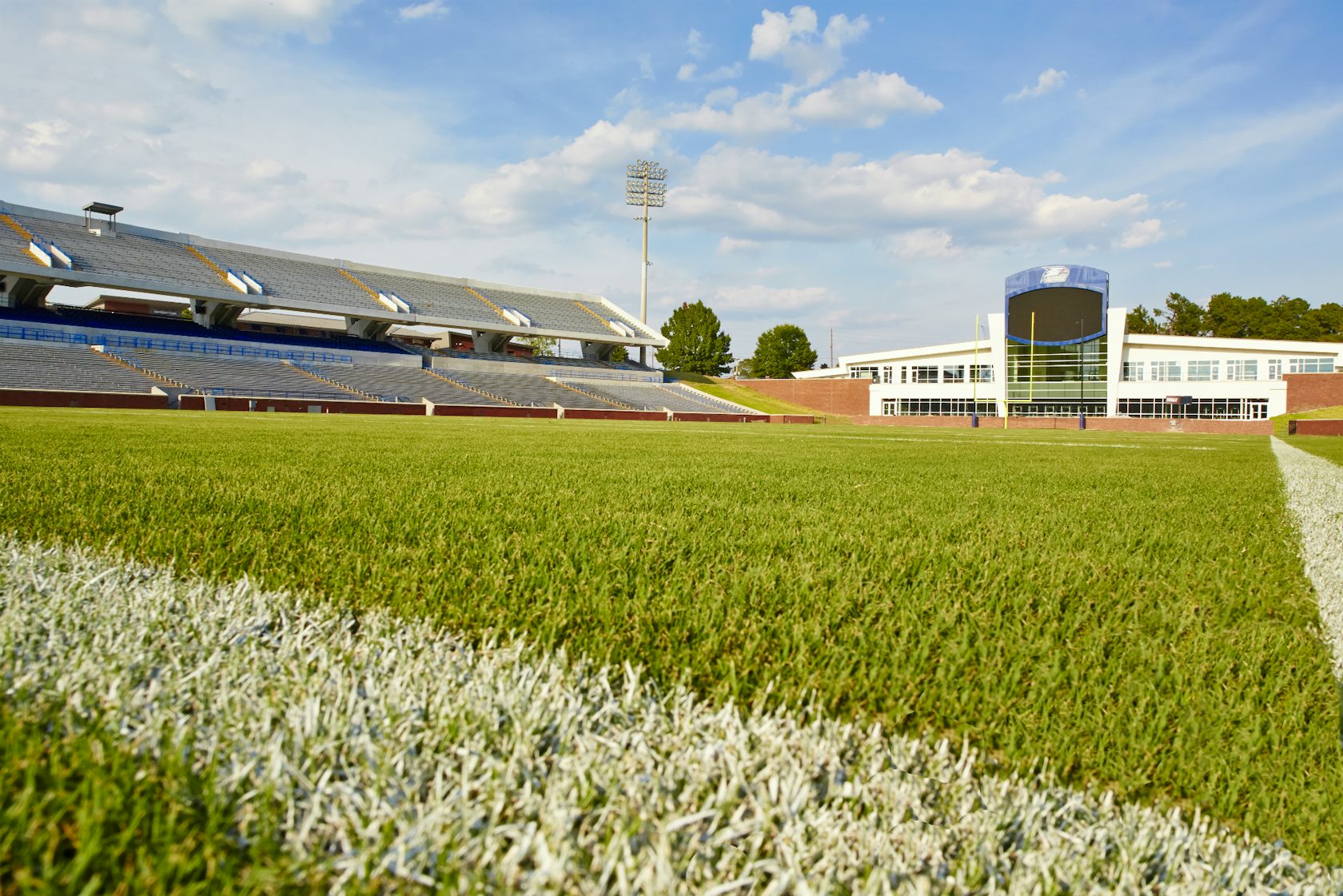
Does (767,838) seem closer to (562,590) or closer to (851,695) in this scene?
(851,695)

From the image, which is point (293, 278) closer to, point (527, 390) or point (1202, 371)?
point (527, 390)

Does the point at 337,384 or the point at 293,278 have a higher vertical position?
the point at 293,278

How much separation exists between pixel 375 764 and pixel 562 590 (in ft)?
3.05

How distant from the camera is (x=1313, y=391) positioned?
124 ft

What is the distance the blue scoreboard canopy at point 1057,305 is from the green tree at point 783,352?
31.7m

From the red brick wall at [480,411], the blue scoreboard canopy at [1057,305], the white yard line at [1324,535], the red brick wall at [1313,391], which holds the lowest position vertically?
the white yard line at [1324,535]

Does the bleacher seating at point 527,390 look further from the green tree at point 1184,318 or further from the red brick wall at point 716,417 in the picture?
the green tree at point 1184,318

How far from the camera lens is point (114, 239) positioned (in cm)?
3516

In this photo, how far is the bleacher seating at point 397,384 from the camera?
1277 inches

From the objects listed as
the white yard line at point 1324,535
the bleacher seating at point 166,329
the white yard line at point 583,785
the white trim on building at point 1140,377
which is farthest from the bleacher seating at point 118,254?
the white yard line at point 1324,535

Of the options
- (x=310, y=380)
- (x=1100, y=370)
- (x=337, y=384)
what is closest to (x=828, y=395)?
(x=1100, y=370)

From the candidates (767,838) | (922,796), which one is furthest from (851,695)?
(767,838)

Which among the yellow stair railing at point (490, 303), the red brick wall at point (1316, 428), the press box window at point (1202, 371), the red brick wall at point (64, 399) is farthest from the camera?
the yellow stair railing at point (490, 303)

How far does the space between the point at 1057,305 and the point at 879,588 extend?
45592mm
